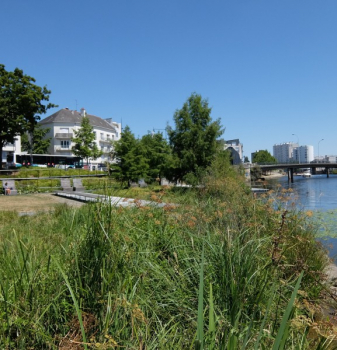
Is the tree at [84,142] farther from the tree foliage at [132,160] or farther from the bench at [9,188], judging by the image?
the bench at [9,188]

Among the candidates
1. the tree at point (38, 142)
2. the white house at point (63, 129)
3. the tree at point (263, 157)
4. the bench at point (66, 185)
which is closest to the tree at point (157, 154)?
the bench at point (66, 185)

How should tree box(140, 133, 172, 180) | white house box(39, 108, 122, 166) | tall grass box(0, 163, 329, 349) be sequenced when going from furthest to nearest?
white house box(39, 108, 122, 166)
tree box(140, 133, 172, 180)
tall grass box(0, 163, 329, 349)

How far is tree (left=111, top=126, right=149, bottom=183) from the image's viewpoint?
29.0 meters

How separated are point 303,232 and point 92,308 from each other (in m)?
4.26

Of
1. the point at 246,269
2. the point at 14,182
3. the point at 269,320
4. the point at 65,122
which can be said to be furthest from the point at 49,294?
the point at 65,122

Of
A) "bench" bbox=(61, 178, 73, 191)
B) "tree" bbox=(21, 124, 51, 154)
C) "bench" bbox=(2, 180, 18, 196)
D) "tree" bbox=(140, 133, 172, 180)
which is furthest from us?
"tree" bbox=(21, 124, 51, 154)

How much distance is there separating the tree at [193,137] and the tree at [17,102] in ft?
50.9

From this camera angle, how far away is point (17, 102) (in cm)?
3422

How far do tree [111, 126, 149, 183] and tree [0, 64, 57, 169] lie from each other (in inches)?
437

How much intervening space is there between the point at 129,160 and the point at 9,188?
33.5ft

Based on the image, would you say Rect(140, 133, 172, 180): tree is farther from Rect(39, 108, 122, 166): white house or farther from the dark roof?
the dark roof

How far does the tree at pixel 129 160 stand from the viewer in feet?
95.3

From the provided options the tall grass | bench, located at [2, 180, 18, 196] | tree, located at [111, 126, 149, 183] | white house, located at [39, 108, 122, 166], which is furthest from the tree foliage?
white house, located at [39, 108, 122, 166]

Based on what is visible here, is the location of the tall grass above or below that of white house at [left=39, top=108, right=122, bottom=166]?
below
